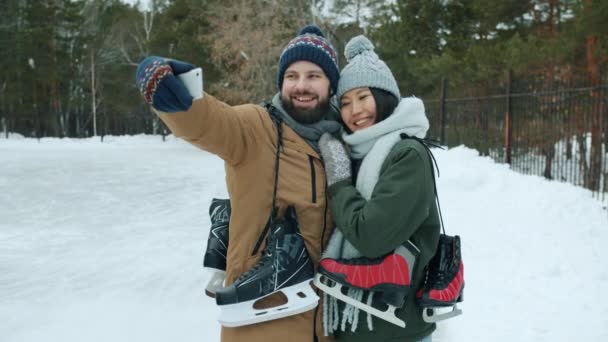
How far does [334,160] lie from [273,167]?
0.69 feet

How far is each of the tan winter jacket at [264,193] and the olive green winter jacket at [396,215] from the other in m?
0.12

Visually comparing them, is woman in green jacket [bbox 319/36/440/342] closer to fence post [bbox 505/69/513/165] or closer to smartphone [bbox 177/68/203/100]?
smartphone [bbox 177/68/203/100]

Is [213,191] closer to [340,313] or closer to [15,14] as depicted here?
[340,313]

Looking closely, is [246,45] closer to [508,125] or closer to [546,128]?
[508,125]

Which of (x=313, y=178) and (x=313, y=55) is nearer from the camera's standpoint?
(x=313, y=178)

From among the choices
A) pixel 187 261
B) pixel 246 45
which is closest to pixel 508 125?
pixel 187 261

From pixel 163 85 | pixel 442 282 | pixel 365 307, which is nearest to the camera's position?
pixel 163 85

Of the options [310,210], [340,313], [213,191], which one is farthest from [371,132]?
[213,191]

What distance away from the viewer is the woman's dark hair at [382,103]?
197 cm

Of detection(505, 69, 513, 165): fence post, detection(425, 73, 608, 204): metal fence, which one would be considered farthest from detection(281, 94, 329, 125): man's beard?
detection(505, 69, 513, 165): fence post

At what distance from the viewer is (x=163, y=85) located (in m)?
1.52

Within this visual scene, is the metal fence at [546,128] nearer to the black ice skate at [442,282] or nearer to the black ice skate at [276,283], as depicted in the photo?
the black ice skate at [442,282]

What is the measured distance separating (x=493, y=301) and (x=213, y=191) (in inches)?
279

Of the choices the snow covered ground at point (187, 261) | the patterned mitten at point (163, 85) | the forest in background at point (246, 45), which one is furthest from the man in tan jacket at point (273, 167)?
the forest in background at point (246, 45)
